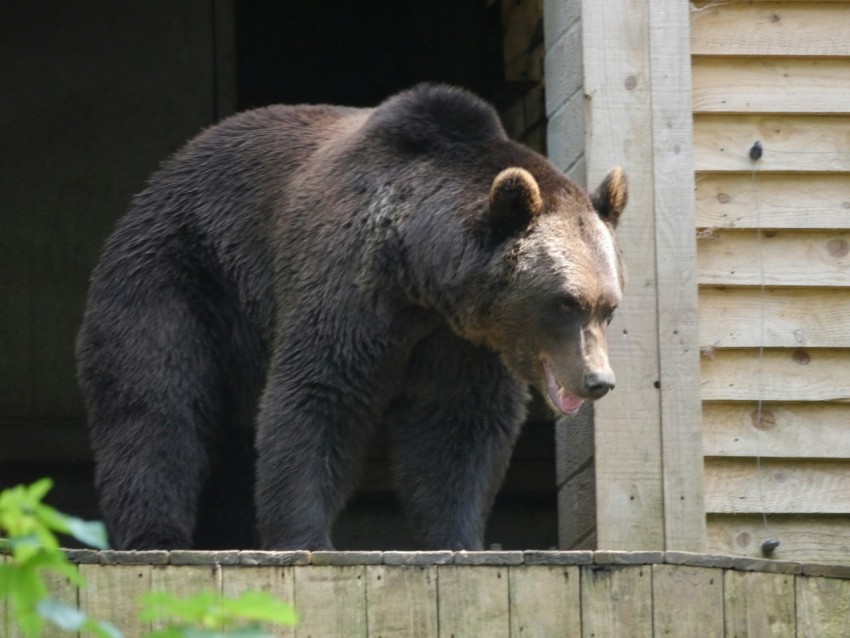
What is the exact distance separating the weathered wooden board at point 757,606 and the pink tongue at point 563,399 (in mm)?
958

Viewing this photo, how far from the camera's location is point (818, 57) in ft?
21.4

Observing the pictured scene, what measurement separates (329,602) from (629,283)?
6.40 feet

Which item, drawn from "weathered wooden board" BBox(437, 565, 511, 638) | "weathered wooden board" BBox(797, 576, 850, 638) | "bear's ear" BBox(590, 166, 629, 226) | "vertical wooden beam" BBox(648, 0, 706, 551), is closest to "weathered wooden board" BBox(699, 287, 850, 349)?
"vertical wooden beam" BBox(648, 0, 706, 551)

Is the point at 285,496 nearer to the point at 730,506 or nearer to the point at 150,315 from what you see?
the point at 150,315

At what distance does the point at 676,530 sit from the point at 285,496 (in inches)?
54.2

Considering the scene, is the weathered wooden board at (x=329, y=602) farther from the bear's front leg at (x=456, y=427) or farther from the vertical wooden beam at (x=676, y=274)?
the vertical wooden beam at (x=676, y=274)

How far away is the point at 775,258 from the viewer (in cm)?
644

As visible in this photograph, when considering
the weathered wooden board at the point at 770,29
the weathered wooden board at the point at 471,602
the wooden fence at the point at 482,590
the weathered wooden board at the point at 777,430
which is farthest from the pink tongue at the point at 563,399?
the weathered wooden board at the point at 770,29

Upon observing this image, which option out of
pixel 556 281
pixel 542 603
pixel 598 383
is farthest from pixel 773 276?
pixel 542 603

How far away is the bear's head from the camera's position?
18.5 feet

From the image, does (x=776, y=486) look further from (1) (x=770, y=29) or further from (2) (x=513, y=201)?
(1) (x=770, y=29)

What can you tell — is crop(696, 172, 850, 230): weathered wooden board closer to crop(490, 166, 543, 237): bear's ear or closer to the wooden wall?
the wooden wall

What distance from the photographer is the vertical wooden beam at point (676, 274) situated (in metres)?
6.06

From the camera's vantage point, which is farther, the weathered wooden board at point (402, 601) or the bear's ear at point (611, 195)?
the bear's ear at point (611, 195)
